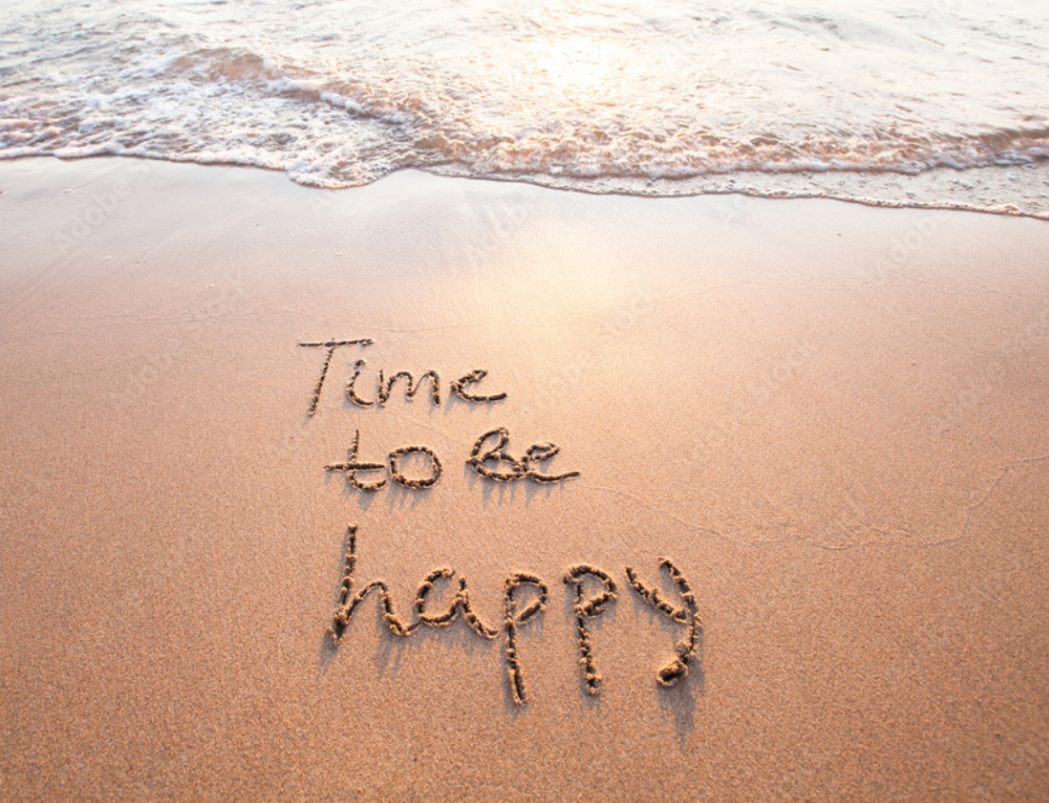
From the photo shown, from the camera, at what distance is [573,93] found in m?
5.41

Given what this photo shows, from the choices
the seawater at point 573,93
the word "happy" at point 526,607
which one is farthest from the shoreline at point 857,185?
the word "happy" at point 526,607

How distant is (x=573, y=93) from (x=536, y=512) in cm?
496

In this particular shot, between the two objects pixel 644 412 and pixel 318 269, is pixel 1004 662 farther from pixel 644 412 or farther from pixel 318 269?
pixel 318 269

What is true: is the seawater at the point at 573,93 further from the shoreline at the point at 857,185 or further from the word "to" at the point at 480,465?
the word "to" at the point at 480,465

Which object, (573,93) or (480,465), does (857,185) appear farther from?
(480,465)

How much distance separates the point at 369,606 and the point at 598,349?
5.02 feet

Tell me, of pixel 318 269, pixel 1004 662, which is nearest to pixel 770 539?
pixel 1004 662

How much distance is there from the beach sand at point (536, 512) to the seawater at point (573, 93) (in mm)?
1201

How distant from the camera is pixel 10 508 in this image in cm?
201

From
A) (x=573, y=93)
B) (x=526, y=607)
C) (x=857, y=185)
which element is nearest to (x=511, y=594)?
(x=526, y=607)

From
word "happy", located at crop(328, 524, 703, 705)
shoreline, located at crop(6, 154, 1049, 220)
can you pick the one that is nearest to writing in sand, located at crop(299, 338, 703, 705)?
word "happy", located at crop(328, 524, 703, 705)

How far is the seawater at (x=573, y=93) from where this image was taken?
4332 millimetres

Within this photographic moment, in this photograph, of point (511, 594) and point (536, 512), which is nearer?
point (511, 594)

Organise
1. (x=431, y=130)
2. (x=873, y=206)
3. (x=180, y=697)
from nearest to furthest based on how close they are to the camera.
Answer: (x=180, y=697)
(x=873, y=206)
(x=431, y=130)
